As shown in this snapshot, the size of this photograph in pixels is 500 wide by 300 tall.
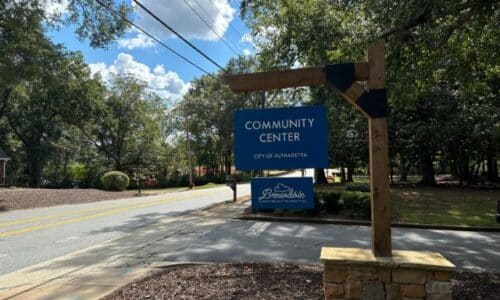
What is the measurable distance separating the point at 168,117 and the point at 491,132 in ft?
127

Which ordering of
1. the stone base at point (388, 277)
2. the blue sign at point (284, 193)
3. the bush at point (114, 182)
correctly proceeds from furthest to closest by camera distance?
1. the bush at point (114, 182)
2. the blue sign at point (284, 193)
3. the stone base at point (388, 277)

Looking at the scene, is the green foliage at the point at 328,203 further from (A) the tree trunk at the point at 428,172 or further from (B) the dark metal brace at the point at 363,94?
(A) the tree trunk at the point at 428,172

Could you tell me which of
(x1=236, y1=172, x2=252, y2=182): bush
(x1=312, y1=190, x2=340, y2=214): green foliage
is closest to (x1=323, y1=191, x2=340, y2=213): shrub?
(x1=312, y1=190, x2=340, y2=214): green foliage

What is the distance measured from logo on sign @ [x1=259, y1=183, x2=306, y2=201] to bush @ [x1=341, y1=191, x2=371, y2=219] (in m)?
7.55

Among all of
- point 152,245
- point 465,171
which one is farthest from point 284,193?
point 465,171

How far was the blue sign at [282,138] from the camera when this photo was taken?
4965 mm

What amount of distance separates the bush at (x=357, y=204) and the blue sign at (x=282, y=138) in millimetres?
7963

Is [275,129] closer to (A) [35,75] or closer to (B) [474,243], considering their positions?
(B) [474,243]

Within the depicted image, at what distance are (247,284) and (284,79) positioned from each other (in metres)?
2.61

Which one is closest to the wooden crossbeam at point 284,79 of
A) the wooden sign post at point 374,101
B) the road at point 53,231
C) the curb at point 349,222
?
the wooden sign post at point 374,101

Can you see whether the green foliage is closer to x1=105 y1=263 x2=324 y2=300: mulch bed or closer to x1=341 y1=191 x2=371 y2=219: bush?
x1=341 y1=191 x2=371 y2=219: bush

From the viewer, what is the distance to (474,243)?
9.16 meters

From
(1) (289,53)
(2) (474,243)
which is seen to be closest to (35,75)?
(1) (289,53)

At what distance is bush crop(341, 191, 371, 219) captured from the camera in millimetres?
12398
